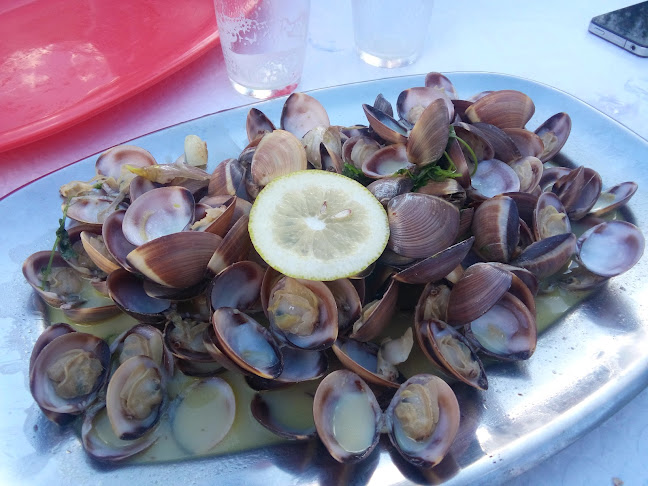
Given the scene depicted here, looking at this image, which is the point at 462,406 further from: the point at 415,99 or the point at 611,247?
the point at 415,99

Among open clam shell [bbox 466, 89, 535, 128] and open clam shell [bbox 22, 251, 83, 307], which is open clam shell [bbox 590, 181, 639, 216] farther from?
open clam shell [bbox 22, 251, 83, 307]

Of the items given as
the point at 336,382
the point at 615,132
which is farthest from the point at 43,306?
the point at 615,132

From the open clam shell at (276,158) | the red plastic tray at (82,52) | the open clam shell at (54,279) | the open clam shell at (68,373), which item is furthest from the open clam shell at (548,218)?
the red plastic tray at (82,52)

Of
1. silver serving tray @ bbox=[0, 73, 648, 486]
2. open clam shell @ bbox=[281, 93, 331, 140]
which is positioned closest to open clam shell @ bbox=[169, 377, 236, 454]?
silver serving tray @ bbox=[0, 73, 648, 486]

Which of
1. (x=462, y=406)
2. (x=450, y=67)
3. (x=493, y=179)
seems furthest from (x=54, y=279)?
(x=450, y=67)

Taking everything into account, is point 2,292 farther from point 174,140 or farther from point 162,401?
point 174,140

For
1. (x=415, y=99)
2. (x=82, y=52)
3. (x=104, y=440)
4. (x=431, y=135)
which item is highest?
(x=431, y=135)
